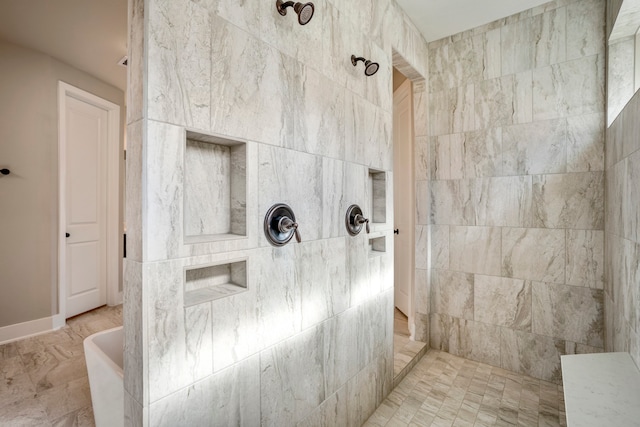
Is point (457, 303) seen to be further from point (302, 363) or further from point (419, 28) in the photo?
point (419, 28)

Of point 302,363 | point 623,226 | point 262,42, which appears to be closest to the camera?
point 262,42

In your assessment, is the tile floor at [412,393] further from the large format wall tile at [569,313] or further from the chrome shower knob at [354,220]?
the chrome shower knob at [354,220]

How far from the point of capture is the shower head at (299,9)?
123 cm

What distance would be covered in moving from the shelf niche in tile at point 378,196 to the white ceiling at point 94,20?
1297mm

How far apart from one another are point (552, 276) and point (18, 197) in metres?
4.68

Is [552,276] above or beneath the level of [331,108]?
beneath

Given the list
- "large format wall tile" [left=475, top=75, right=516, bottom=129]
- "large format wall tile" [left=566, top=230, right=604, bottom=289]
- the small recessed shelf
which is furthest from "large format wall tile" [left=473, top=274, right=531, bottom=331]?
"large format wall tile" [left=475, top=75, right=516, bottom=129]

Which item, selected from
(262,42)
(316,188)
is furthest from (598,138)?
(262,42)

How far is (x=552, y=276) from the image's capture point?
2.26 meters

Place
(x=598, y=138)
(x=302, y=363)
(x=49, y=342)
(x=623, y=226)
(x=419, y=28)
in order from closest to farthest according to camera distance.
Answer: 1. (x=302, y=363)
2. (x=623, y=226)
3. (x=598, y=138)
4. (x=419, y=28)
5. (x=49, y=342)

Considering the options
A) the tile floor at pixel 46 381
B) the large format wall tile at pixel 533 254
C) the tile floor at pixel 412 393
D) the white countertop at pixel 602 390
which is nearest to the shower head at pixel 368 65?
the large format wall tile at pixel 533 254

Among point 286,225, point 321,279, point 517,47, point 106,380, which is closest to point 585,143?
point 517,47

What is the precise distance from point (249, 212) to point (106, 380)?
3.05 feet

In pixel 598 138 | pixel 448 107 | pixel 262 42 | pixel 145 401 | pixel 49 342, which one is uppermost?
pixel 448 107
